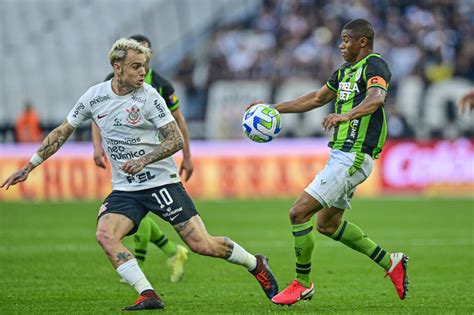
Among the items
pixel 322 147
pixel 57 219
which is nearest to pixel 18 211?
pixel 57 219

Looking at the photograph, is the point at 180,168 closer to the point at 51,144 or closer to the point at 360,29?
the point at 51,144

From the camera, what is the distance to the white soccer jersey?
26.9ft

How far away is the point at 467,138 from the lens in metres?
25.6

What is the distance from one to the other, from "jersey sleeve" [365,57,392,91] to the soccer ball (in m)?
0.96

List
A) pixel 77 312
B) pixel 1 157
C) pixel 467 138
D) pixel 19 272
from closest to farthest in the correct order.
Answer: pixel 77 312
pixel 19 272
pixel 1 157
pixel 467 138

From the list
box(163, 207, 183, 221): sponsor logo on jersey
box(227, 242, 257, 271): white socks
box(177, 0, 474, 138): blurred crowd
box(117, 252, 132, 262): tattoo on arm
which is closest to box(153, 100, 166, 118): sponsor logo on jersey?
box(163, 207, 183, 221): sponsor logo on jersey

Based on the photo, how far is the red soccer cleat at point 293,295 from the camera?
8.59 metres

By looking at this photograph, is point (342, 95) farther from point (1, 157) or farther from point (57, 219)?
point (1, 157)

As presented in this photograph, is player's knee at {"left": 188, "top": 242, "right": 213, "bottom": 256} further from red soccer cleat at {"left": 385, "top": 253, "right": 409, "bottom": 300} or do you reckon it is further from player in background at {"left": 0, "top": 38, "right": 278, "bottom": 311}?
red soccer cleat at {"left": 385, "top": 253, "right": 409, "bottom": 300}

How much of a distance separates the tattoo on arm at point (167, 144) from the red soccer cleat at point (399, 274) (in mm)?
2374

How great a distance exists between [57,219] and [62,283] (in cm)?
884

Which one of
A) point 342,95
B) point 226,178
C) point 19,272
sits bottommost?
point 226,178

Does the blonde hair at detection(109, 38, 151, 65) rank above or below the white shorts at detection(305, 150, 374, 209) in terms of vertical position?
above

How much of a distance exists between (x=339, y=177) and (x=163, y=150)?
1.67m
